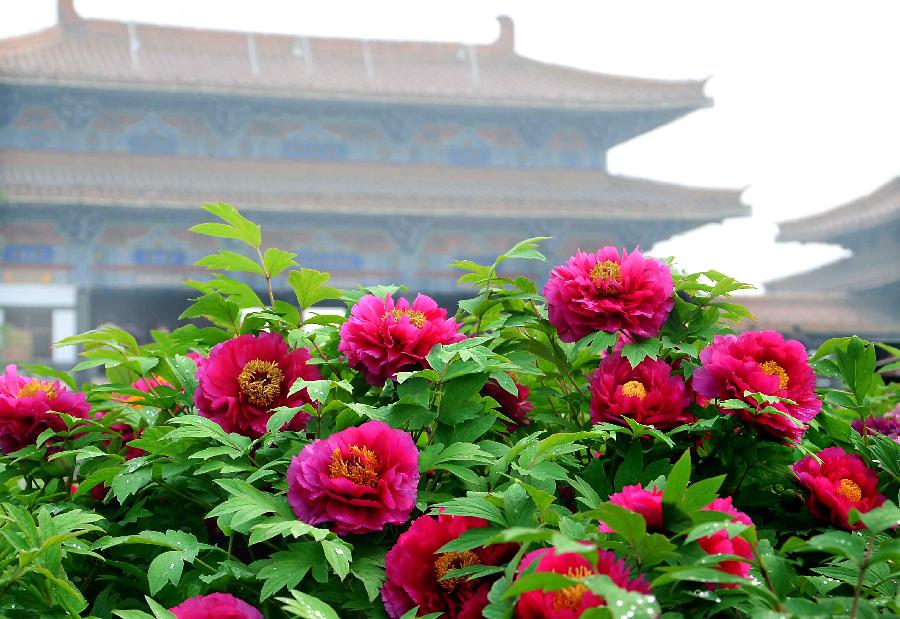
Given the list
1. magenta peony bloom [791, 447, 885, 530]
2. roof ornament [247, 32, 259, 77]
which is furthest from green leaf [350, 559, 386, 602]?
roof ornament [247, 32, 259, 77]

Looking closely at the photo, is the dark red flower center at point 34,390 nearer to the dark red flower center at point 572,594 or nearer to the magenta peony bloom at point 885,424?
the dark red flower center at point 572,594

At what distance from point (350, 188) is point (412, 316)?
47.2 feet

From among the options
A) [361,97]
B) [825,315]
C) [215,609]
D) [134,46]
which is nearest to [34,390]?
[215,609]

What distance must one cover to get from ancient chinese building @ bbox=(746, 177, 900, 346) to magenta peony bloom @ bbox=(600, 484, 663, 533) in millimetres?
12941

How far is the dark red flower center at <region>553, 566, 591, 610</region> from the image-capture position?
2.40 feet

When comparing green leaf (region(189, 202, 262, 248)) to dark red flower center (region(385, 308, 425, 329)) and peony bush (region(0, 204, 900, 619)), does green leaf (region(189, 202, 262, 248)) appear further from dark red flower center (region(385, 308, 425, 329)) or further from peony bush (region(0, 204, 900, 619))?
dark red flower center (region(385, 308, 425, 329))

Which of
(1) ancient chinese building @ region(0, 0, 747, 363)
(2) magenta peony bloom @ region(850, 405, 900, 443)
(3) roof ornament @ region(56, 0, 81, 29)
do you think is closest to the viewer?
(2) magenta peony bloom @ region(850, 405, 900, 443)

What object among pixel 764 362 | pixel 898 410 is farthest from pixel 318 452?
pixel 898 410

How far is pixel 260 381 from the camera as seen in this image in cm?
108

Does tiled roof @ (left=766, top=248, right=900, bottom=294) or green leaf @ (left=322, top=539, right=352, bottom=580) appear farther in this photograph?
tiled roof @ (left=766, top=248, right=900, bottom=294)

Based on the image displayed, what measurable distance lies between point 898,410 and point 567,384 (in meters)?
0.63

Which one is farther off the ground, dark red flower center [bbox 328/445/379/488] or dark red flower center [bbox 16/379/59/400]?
dark red flower center [bbox 328/445/379/488]

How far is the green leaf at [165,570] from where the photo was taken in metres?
0.90

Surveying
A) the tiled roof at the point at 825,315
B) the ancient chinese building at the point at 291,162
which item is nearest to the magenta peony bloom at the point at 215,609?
Result: the ancient chinese building at the point at 291,162
